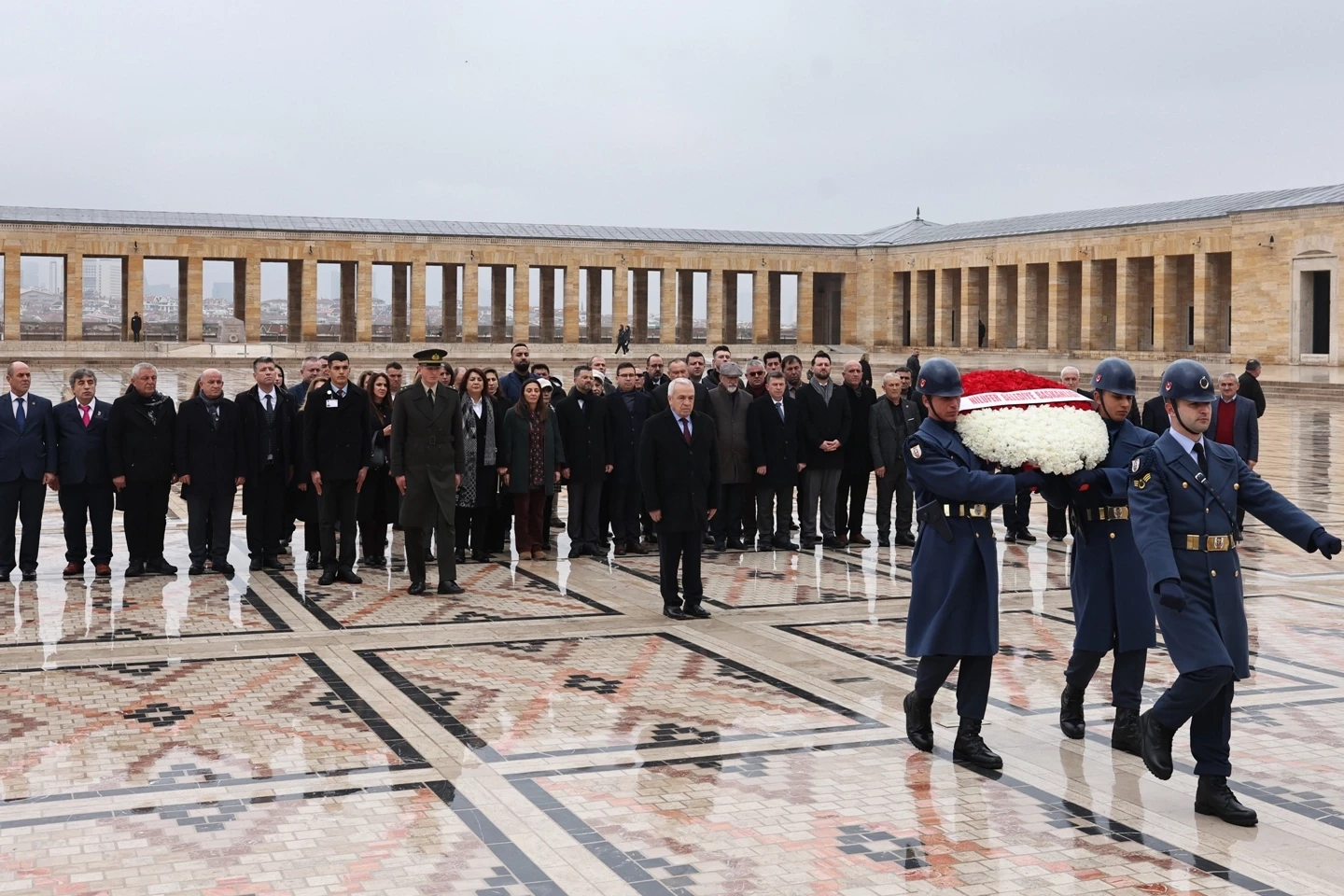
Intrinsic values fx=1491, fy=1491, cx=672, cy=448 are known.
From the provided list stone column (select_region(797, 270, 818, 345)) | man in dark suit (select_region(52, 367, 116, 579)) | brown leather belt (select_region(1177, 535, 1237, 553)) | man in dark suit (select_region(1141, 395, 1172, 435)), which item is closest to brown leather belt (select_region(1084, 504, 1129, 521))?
brown leather belt (select_region(1177, 535, 1237, 553))

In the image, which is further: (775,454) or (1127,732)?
(775,454)

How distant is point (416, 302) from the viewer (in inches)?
2039

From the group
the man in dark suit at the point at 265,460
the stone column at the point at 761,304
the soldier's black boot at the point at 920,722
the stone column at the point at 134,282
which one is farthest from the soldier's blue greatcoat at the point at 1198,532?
the stone column at the point at 761,304

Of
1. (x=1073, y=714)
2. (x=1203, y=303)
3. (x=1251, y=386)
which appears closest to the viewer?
(x=1073, y=714)

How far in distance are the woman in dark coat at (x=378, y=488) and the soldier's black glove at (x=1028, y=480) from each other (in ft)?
21.6

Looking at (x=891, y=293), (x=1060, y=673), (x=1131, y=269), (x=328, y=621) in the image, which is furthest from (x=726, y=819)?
(x=891, y=293)

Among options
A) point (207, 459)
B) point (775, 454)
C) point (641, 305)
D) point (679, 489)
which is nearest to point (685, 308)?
point (641, 305)

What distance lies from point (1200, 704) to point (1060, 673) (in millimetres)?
2473

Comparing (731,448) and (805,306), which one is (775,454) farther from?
(805,306)

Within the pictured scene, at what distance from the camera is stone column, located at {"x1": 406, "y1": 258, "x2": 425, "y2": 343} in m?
51.2

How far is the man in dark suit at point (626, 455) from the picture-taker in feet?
41.3

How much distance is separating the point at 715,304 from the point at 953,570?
4930cm

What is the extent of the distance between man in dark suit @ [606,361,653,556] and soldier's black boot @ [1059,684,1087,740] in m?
6.19

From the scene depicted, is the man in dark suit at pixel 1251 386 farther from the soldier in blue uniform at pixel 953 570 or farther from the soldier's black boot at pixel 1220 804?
the soldier's black boot at pixel 1220 804
